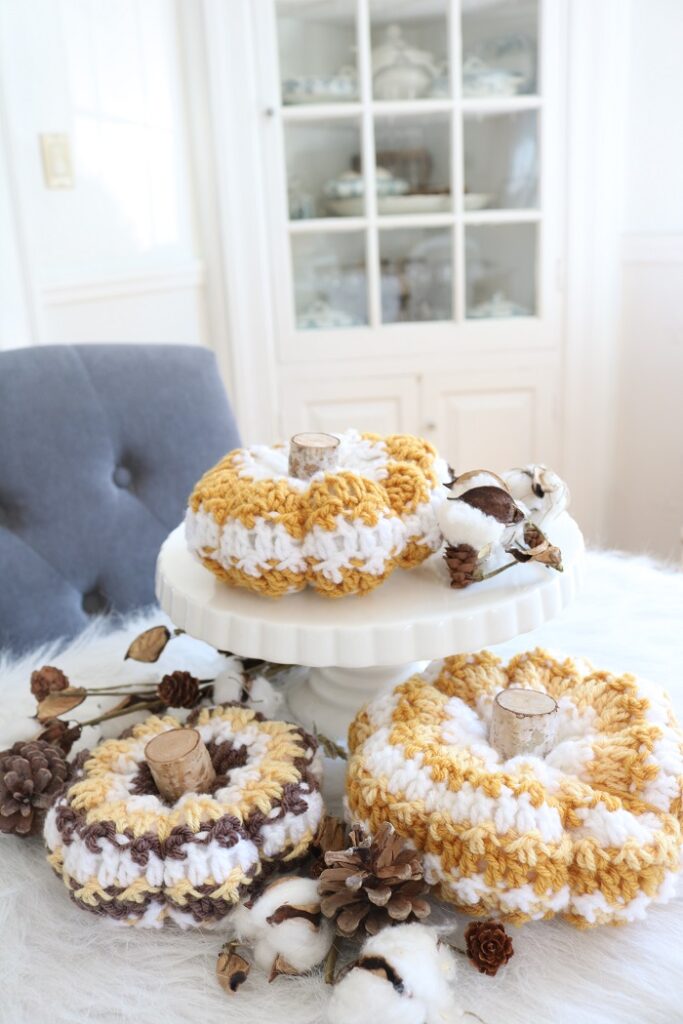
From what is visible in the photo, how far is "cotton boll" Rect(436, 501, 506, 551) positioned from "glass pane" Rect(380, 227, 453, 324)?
157cm

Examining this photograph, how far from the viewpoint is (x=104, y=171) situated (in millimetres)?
1816

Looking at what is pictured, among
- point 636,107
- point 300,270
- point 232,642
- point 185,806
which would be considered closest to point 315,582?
point 232,642

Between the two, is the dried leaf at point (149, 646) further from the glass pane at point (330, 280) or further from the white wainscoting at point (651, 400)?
the white wainscoting at point (651, 400)

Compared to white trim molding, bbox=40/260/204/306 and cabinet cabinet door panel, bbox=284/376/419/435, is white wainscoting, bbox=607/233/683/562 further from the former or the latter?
white trim molding, bbox=40/260/204/306

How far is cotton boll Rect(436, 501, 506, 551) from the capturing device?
0.66 m

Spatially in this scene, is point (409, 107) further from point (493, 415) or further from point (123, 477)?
point (123, 477)

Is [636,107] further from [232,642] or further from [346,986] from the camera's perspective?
[346,986]

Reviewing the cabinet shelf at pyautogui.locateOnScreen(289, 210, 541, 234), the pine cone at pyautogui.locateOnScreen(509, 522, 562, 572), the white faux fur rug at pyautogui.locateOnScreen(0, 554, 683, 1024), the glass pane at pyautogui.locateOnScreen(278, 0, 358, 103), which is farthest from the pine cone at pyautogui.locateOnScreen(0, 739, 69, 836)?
the glass pane at pyautogui.locateOnScreen(278, 0, 358, 103)

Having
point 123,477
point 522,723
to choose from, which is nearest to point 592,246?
point 123,477

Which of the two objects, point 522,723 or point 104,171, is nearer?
point 522,723

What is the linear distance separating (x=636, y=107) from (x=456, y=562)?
1.74m

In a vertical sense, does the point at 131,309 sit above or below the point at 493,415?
above

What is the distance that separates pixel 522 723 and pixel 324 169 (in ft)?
5.85

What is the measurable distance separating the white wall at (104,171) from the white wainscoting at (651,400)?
105cm
